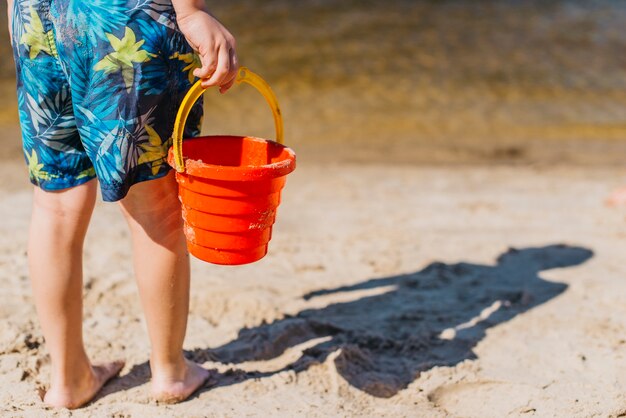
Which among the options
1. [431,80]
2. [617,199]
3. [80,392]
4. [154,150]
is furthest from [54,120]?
[431,80]

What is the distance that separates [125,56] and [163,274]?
594 millimetres

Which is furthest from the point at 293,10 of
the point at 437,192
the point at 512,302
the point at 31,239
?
the point at 31,239

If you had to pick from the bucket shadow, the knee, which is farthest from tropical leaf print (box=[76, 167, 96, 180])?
the bucket shadow

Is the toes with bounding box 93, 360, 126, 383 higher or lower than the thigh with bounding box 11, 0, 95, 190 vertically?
lower

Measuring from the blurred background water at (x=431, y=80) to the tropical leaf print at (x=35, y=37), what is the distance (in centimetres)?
433

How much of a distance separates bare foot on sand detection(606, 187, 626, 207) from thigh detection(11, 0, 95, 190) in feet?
9.79

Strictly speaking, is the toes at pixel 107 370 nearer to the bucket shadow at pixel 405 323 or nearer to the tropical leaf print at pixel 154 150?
the bucket shadow at pixel 405 323

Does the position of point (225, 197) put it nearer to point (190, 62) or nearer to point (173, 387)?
point (190, 62)

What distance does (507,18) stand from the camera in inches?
393

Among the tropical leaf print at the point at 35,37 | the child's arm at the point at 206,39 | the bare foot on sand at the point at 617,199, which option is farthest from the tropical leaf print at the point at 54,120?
the bare foot on sand at the point at 617,199

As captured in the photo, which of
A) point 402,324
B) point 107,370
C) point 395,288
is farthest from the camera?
point 395,288

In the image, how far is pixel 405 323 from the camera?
276 centimetres

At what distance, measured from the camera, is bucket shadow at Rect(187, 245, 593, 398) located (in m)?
2.44

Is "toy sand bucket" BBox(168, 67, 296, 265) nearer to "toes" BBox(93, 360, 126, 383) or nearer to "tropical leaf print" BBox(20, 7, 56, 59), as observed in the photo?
"tropical leaf print" BBox(20, 7, 56, 59)
